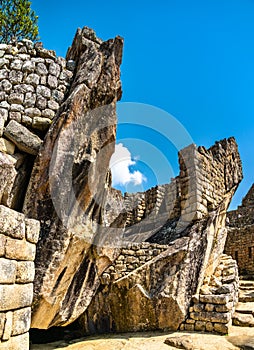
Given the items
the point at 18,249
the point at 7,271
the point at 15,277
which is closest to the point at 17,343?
the point at 15,277

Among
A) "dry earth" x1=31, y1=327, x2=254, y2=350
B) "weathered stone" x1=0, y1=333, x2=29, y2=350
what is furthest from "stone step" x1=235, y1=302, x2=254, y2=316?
"weathered stone" x1=0, y1=333, x2=29, y2=350

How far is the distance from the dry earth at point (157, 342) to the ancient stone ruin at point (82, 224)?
350 millimetres

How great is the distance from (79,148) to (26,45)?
246cm

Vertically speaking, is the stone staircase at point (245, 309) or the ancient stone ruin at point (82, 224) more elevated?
the ancient stone ruin at point (82, 224)

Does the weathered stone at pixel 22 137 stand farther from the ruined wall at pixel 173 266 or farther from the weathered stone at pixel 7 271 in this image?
the ruined wall at pixel 173 266

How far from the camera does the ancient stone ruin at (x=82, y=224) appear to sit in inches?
200

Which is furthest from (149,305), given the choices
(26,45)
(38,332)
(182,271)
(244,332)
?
(26,45)

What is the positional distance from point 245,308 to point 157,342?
8.94ft

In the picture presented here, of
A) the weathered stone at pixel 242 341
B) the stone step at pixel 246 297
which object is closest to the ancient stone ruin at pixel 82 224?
the weathered stone at pixel 242 341

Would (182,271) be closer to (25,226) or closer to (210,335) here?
(210,335)

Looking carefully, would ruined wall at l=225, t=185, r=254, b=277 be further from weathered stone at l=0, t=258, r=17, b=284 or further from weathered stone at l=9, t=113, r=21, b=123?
weathered stone at l=0, t=258, r=17, b=284

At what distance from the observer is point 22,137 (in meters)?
5.23

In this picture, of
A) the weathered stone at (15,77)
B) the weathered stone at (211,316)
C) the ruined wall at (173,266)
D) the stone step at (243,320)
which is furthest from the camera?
the ruined wall at (173,266)

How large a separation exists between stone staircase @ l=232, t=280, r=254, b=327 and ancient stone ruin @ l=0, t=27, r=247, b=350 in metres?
0.29
